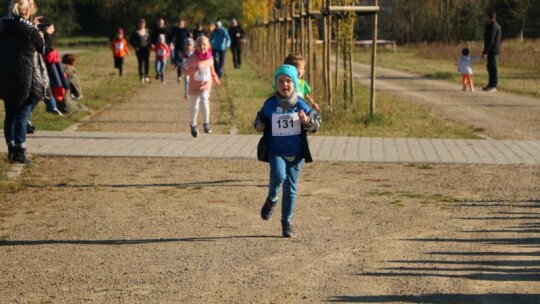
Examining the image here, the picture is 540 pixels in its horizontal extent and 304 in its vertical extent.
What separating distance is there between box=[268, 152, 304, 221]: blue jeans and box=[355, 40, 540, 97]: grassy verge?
1919 centimetres

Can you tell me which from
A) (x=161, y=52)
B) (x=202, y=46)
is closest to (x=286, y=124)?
(x=202, y=46)

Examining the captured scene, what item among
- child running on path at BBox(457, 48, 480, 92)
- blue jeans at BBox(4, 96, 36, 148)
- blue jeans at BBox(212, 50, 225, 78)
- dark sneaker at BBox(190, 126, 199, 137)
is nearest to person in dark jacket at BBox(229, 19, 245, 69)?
blue jeans at BBox(212, 50, 225, 78)

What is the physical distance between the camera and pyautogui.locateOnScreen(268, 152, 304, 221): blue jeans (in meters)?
9.04

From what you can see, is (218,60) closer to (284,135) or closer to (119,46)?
(119,46)

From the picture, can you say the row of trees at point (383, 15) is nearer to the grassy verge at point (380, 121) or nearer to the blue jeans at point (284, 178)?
the grassy verge at point (380, 121)

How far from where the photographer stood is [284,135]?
9.10 m

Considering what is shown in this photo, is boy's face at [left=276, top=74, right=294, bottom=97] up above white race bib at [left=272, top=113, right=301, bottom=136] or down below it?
above

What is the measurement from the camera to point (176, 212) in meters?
10.2

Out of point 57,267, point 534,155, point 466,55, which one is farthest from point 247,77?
point 57,267

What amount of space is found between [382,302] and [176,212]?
3.84 meters

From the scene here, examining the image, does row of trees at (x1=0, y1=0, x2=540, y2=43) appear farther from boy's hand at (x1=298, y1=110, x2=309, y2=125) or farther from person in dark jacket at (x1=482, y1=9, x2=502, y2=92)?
boy's hand at (x1=298, y1=110, x2=309, y2=125)

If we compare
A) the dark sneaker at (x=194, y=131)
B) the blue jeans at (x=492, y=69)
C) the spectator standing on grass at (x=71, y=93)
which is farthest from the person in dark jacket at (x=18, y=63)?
the blue jeans at (x=492, y=69)

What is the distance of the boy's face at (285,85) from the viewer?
29.5ft

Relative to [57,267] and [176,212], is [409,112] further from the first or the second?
[57,267]
